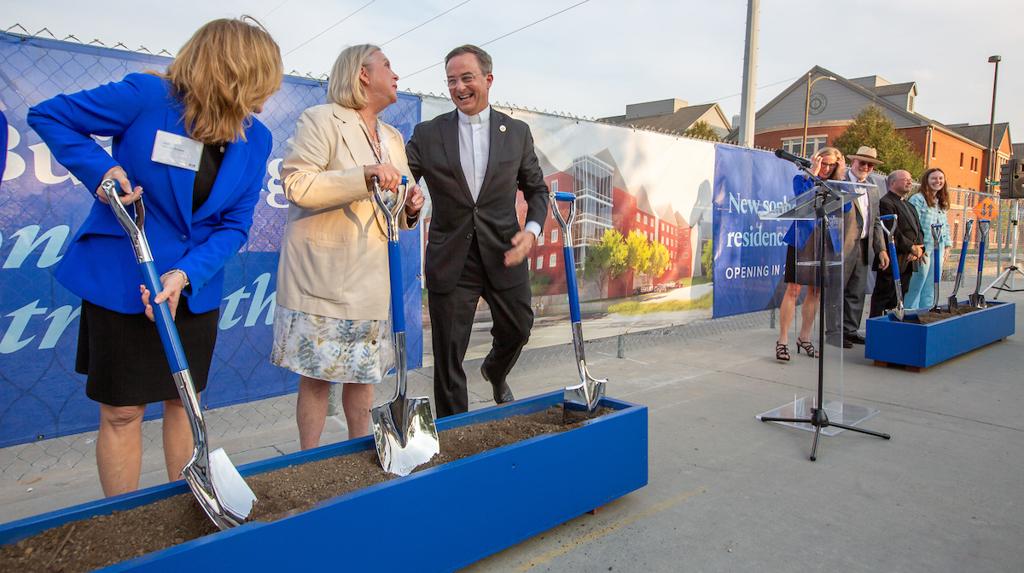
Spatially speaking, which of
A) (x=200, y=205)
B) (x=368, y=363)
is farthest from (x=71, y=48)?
Answer: (x=368, y=363)

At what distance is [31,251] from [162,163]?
1.78 m

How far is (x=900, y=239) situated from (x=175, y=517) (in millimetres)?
7004

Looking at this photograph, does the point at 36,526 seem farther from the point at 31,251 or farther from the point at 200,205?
the point at 31,251

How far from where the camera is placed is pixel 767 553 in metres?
2.40

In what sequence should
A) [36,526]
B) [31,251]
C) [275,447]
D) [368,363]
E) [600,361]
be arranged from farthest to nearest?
1. [600,361]
2. [275,447]
3. [31,251]
4. [368,363]
5. [36,526]

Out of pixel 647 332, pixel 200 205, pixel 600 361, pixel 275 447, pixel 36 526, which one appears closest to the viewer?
pixel 36 526

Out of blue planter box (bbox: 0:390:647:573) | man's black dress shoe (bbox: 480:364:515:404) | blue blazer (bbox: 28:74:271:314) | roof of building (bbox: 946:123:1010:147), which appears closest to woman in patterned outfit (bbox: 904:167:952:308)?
man's black dress shoe (bbox: 480:364:515:404)

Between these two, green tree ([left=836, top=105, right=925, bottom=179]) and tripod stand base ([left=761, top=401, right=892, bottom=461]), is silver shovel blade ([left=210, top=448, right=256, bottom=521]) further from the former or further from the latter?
green tree ([left=836, top=105, right=925, bottom=179])

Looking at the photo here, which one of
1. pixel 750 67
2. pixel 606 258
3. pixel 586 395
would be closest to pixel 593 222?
pixel 606 258

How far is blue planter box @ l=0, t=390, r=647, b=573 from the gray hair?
5.34 feet

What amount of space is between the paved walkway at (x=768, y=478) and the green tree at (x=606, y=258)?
0.94 m

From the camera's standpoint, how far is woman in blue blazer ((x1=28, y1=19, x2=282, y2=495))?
1.88 metres

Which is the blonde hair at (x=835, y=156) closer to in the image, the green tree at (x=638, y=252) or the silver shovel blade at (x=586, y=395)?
the green tree at (x=638, y=252)

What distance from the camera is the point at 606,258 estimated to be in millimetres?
5750
